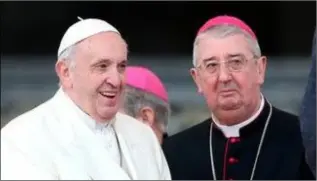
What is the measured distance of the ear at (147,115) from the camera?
9.74 ft

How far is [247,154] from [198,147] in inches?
5.9

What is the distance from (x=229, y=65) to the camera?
2.70 m

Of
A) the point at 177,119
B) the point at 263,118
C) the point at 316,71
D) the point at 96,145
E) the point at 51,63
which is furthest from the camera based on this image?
the point at 51,63

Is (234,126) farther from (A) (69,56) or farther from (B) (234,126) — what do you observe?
(A) (69,56)

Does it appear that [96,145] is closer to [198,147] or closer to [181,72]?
[198,147]

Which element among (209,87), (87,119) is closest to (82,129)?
(87,119)

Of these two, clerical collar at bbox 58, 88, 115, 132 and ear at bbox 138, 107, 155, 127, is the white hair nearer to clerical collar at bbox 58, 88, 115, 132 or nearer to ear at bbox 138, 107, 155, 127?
clerical collar at bbox 58, 88, 115, 132

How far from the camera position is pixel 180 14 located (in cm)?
424

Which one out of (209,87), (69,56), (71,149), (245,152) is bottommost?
(245,152)

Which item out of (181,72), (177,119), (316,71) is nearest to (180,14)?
(181,72)

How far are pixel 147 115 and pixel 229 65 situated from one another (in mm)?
393

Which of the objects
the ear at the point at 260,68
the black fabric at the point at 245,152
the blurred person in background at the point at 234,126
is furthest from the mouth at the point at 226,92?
the black fabric at the point at 245,152

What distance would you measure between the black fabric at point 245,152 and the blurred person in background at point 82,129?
0.41 m

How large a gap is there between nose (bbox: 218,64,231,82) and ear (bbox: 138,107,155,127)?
14.6 inches
